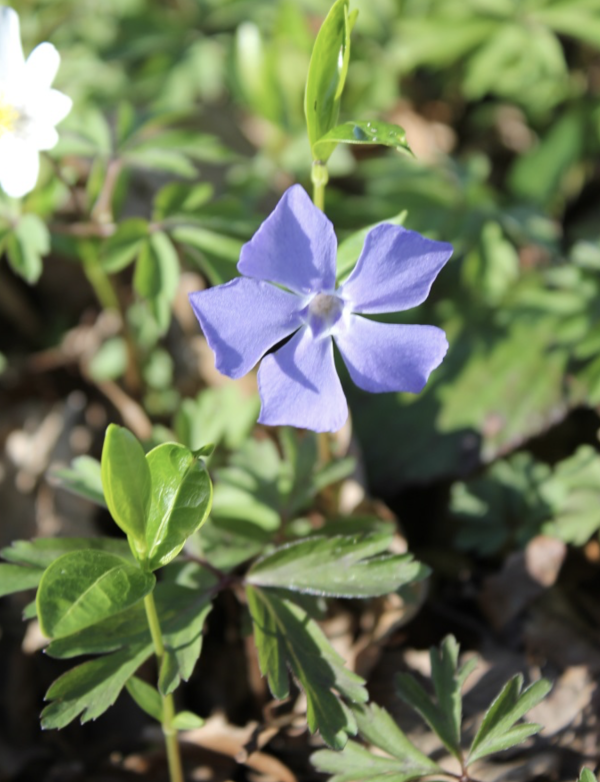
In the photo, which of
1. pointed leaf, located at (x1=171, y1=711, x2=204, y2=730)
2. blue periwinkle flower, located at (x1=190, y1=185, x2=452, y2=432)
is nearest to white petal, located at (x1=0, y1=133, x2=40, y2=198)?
blue periwinkle flower, located at (x1=190, y1=185, x2=452, y2=432)

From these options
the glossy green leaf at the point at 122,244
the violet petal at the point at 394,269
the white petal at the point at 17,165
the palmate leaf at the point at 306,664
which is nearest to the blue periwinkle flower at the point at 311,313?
the violet petal at the point at 394,269

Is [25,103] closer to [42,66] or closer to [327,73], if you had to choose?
[42,66]

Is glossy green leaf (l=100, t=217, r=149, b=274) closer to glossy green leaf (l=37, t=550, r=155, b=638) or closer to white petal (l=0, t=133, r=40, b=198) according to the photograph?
white petal (l=0, t=133, r=40, b=198)

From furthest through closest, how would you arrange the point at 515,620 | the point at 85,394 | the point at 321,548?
the point at 85,394
the point at 515,620
the point at 321,548

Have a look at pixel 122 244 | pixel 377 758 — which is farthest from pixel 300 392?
pixel 122 244

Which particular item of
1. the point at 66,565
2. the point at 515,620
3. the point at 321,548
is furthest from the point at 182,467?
the point at 515,620

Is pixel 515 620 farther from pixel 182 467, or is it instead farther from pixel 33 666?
pixel 33 666
